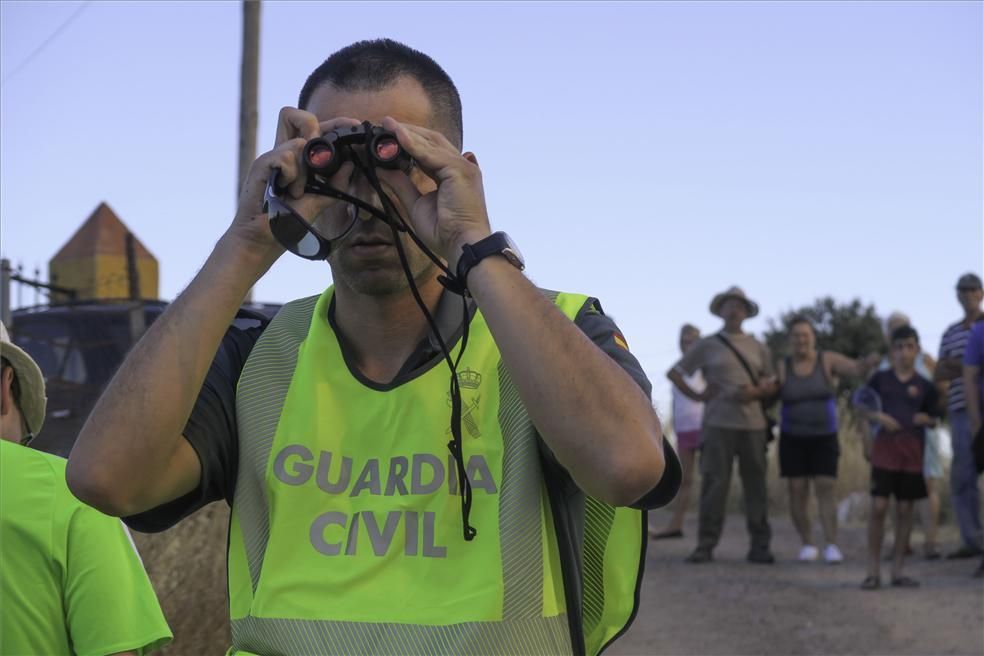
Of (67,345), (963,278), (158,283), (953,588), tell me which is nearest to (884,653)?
(953,588)

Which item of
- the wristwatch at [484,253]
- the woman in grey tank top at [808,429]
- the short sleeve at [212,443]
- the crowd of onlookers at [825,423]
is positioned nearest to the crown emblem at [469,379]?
the wristwatch at [484,253]

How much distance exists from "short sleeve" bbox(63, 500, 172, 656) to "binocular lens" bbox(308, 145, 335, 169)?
1085 mm

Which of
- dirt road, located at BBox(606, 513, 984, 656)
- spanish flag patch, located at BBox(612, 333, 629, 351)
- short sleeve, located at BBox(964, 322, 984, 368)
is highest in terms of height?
short sleeve, located at BBox(964, 322, 984, 368)

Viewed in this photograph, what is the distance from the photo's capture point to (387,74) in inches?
116

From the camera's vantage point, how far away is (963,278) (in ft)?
36.4

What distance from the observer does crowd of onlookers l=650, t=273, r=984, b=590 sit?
10.5 meters

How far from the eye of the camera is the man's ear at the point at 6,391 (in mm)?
3643

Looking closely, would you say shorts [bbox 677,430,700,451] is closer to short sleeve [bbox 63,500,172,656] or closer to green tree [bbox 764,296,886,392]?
short sleeve [bbox 63,500,172,656]

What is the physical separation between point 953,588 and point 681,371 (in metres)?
3.00

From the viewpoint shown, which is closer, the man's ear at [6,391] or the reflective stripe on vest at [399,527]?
the reflective stripe on vest at [399,527]

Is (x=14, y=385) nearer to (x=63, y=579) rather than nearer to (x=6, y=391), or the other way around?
(x=6, y=391)

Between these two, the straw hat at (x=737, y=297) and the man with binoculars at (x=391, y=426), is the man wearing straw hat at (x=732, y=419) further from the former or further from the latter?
the man with binoculars at (x=391, y=426)

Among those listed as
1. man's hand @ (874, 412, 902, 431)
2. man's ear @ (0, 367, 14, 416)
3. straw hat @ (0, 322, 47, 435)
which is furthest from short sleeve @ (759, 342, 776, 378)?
man's ear @ (0, 367, 14, 416)

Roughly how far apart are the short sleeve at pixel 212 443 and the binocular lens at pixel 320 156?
1.52 ft
